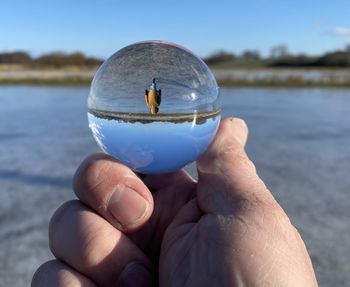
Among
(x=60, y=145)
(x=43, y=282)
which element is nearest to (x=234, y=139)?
(x=43, y=282)

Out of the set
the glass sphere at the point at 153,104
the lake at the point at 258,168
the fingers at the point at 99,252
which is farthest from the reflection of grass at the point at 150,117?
the lake at the point at 258,168

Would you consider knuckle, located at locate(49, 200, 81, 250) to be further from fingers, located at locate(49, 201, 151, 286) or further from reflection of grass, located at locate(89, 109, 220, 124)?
reflection of grass, located at locate(89, 109, 220, 124)

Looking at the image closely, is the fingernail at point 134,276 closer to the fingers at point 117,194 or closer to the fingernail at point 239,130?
the fingers at point 117,194

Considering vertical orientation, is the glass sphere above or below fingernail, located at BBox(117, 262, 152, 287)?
above

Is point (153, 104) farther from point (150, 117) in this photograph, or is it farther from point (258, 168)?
Result: point (258, 168)

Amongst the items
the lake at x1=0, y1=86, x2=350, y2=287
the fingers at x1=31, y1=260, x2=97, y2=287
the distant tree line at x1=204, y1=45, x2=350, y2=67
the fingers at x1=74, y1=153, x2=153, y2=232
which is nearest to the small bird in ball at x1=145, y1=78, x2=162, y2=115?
the fingers at x1=74, y1=153, x2=153, y2=232
